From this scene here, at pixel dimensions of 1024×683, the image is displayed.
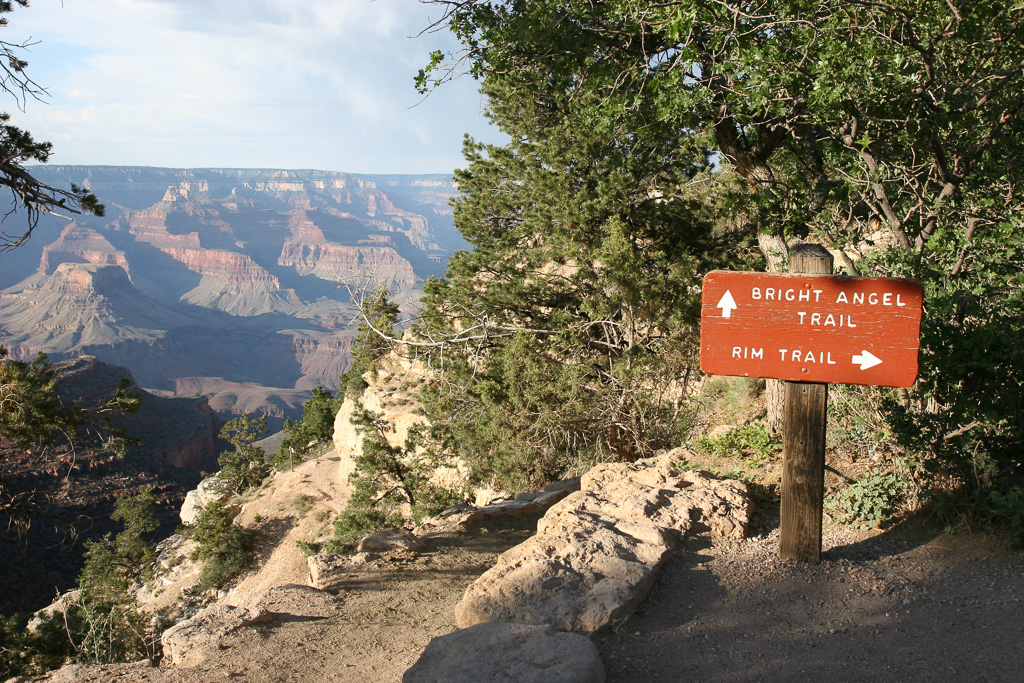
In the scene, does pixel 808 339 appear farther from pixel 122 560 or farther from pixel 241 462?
pixel 241 462

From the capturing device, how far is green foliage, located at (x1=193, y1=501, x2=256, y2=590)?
18906mm

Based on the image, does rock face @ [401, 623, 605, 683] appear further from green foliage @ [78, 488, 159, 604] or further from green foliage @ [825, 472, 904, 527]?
green foliage @ [78, 488, 159, 604]

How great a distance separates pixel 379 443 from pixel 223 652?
11.8 meters

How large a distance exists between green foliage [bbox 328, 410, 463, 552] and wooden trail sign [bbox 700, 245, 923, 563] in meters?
9.71

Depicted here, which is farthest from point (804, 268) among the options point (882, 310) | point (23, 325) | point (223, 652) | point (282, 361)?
point (282, 361)

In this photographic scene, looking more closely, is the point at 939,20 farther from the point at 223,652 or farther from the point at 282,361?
the point at 282,361

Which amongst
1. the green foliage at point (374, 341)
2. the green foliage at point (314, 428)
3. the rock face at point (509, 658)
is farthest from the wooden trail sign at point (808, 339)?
the green foliage at point (314, 428)

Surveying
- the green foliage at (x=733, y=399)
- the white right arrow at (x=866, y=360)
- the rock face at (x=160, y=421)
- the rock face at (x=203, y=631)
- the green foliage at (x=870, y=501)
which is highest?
the white right arrow at (x=866, y=360)

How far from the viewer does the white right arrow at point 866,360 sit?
3.42m

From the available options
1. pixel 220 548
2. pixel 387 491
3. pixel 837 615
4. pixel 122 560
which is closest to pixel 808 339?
pixel 837 615

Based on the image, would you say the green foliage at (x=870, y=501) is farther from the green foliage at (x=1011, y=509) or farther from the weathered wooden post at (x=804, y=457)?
the weathered wooden post at (x=804, y=457)

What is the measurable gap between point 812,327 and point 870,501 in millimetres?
1749

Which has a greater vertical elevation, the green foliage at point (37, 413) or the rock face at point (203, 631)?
the green foliage at point (37, 413)

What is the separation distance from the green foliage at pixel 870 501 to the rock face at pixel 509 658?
2.53 meters
